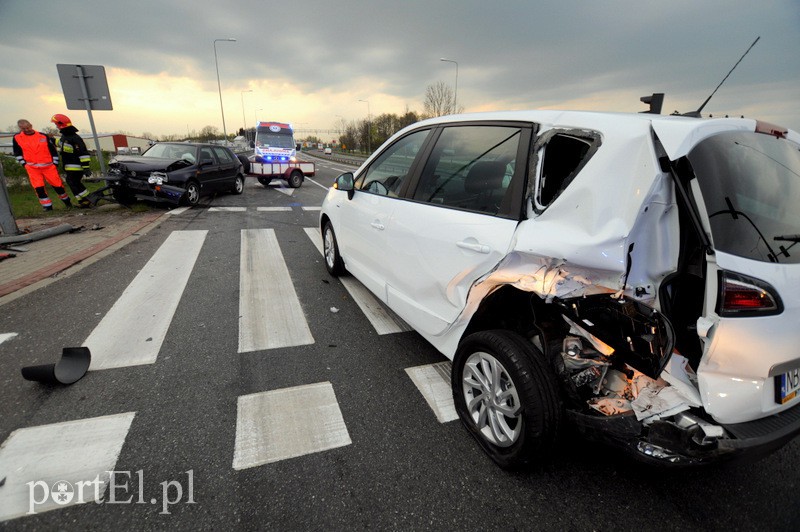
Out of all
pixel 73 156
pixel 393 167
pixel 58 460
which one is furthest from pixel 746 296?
pixel 73 156

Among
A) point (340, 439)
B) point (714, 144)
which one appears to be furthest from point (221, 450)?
point (714, 144)

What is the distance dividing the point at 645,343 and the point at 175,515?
92.7 inches

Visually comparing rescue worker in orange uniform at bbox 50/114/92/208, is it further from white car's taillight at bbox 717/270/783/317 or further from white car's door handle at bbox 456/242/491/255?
white car's taillight at bbox 717/270/783/317

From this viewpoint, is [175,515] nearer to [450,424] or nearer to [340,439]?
[340,439]

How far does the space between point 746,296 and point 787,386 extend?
0.49m

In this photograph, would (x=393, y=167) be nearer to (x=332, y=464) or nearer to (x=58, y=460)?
(x=332, y=464)

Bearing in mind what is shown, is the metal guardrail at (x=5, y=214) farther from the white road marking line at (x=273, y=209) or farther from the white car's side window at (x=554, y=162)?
the white car's side window at (x=554, y=162)

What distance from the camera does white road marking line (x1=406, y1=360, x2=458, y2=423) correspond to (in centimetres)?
248

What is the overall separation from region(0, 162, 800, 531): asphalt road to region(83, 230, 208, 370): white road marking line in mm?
110

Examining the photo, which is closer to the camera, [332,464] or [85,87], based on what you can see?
[332,464]

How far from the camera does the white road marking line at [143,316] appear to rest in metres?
3.00

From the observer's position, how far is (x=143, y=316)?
3668 mm

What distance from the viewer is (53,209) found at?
8.78 m

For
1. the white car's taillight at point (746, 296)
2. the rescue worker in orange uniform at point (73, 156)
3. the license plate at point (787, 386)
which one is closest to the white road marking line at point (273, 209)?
the rescue worker in orange uniform at point (73, 156)
